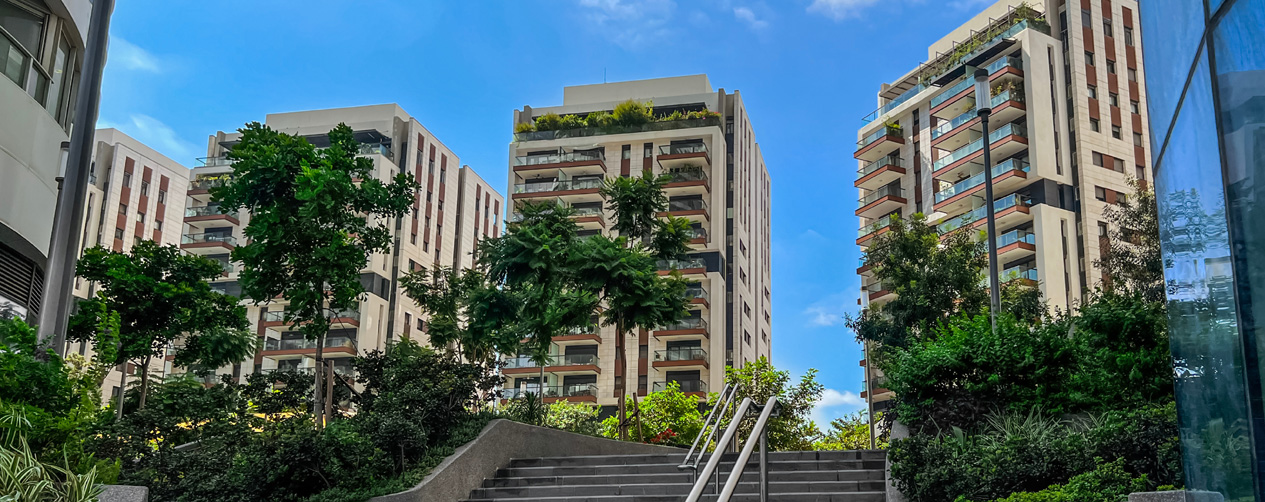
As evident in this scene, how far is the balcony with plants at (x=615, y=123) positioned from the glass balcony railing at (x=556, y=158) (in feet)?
4.10

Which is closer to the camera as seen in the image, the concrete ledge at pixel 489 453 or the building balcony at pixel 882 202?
the concrete ledge at pixel 489 453

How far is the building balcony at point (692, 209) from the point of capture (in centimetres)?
6212

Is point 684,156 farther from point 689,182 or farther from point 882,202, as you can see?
point 882,202

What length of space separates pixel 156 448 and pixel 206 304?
106 inches

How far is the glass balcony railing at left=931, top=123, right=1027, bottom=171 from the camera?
169 feet

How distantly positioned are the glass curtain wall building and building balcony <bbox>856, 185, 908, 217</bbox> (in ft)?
181

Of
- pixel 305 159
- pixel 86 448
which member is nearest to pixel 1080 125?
pixel 305 159

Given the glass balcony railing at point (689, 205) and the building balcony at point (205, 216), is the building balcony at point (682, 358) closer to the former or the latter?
the glass balcony railing at point (689, 205)

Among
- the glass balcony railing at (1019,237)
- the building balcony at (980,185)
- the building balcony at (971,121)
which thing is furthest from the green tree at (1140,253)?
the building balcony at (971,121)

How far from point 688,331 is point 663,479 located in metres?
48.4

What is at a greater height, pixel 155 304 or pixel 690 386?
pixel 690 386

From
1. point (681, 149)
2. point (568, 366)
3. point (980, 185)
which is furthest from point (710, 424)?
point (681, 149)

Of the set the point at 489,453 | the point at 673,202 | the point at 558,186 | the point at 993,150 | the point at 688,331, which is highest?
the point at 558,186

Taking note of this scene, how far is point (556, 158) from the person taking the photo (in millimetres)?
65562
